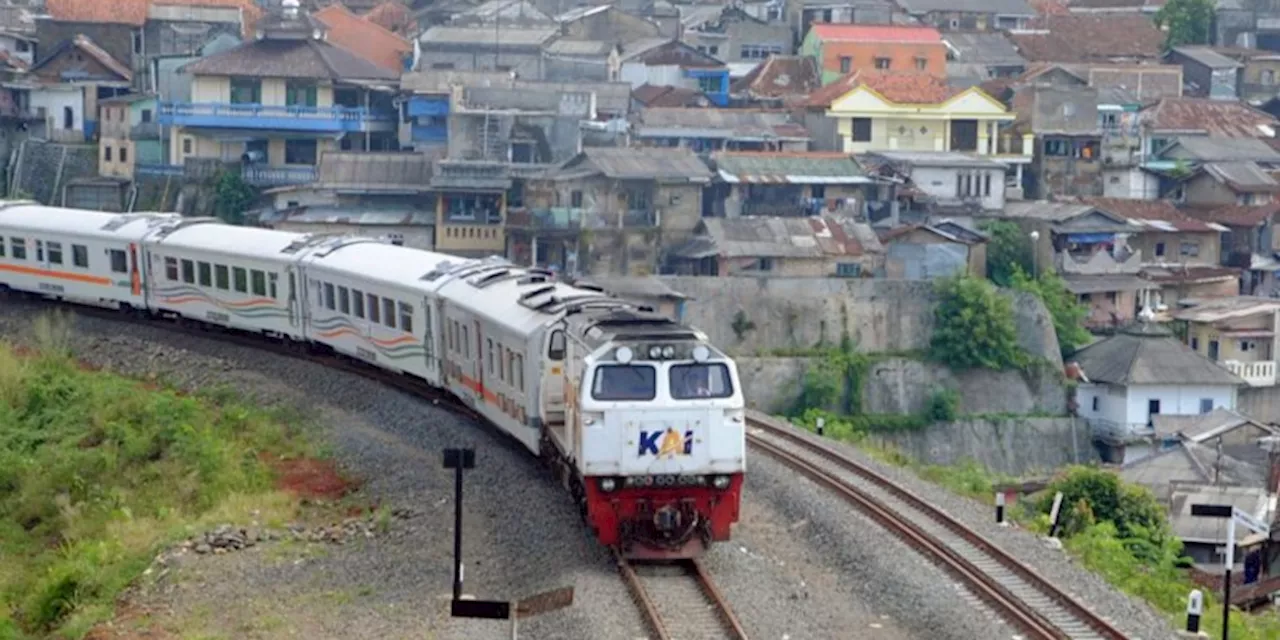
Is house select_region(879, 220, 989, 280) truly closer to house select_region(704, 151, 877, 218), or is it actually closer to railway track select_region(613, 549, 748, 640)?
house select_region(704, 151, 877, 218)

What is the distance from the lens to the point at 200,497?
720 inches

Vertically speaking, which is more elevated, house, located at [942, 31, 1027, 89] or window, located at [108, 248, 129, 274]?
house, located at [942, 31, 1027, 89]

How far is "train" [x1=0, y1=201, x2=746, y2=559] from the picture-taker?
14.3m

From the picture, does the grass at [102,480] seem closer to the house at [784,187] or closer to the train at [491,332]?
the train at [491,332]

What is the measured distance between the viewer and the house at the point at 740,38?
52938 millimetres

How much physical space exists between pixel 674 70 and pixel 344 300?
26.8 meters

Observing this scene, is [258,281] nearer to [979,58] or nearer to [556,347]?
[556,347]

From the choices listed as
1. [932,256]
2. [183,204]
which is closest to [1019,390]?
[932,256]

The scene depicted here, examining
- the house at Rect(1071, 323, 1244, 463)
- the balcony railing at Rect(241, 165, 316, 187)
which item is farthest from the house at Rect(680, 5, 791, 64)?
the house at Rect(1071, 323, 1244, 463)

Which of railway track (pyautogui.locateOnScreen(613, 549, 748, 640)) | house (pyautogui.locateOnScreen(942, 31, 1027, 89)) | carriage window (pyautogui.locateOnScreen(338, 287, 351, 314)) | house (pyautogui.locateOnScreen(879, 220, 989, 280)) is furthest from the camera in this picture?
house (pyautogui.locateOnScreen(942, 31, 1027, 89))

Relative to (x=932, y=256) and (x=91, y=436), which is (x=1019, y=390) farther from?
(x=91, y=436)

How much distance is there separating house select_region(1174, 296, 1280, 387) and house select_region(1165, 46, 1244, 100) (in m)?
16.7

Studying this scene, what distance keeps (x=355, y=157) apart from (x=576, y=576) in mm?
26875

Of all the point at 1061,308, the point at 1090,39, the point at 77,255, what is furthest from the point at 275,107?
the point at 1090,39
